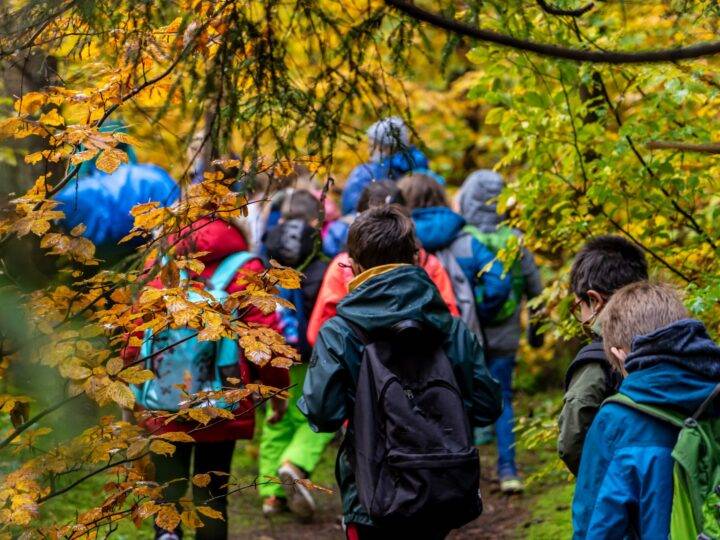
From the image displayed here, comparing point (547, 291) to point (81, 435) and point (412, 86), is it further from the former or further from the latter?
point (412, 86)

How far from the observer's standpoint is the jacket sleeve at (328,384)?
11.7 ft

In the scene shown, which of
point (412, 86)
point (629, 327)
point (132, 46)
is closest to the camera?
point (629, 327)

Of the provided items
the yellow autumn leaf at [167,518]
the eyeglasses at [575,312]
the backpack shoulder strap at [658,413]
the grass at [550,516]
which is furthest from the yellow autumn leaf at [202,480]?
the grass at [550,516]

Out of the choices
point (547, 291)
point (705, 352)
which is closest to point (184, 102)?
point (705, 352)

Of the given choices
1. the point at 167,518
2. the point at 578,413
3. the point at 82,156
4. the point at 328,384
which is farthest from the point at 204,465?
the point at 82,156

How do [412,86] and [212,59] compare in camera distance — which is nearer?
[212,59]

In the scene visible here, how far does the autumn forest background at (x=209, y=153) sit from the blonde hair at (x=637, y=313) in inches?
25.1

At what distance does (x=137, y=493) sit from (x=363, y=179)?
162 inches

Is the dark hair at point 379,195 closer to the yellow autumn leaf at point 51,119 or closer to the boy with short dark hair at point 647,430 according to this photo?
the yellow autumn leaf at point 51,119

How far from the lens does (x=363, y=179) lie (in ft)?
22.8

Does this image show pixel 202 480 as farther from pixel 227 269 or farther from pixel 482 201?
pixel 482 201

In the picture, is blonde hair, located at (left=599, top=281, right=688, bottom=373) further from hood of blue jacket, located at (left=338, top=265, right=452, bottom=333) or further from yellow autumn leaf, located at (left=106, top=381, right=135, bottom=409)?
yellow autumn leaf, located at (left=106, top=381, right=135, bottom=409)

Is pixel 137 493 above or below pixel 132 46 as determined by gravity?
below

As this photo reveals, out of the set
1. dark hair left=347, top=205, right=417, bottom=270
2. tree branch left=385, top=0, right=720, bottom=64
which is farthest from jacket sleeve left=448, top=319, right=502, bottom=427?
tree branch left=385, top=0, right=720, bottom=64
